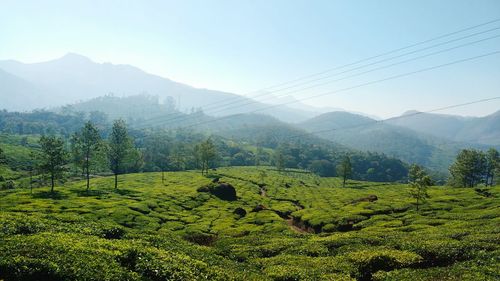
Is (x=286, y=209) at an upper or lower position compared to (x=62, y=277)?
lower

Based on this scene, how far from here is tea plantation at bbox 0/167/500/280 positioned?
2311 cm

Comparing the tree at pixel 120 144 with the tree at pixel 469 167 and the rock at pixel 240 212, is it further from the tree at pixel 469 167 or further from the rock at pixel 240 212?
the tree at pixel 469 167

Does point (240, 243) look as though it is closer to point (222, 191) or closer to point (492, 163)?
point (222, 191)

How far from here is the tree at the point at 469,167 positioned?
4779 inches

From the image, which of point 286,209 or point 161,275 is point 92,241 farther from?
point 286,209

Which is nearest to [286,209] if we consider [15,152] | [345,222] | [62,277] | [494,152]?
[345,222]

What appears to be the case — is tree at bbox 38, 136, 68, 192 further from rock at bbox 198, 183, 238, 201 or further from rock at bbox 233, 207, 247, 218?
rock at bbox 233, 207, 247, 218

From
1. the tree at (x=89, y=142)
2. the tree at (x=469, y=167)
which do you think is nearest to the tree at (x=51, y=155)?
the tree at (x=89, y=142)

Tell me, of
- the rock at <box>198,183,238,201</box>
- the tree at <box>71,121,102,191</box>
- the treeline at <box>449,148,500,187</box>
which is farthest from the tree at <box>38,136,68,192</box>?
the treeline at <box>449,148,500,187</box>

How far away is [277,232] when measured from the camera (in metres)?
54.0

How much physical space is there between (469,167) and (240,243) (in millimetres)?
112763

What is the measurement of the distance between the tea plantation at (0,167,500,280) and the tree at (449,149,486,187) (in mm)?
51121

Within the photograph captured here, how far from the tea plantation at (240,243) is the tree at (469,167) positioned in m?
51.1

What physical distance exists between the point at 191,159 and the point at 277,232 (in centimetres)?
13948
